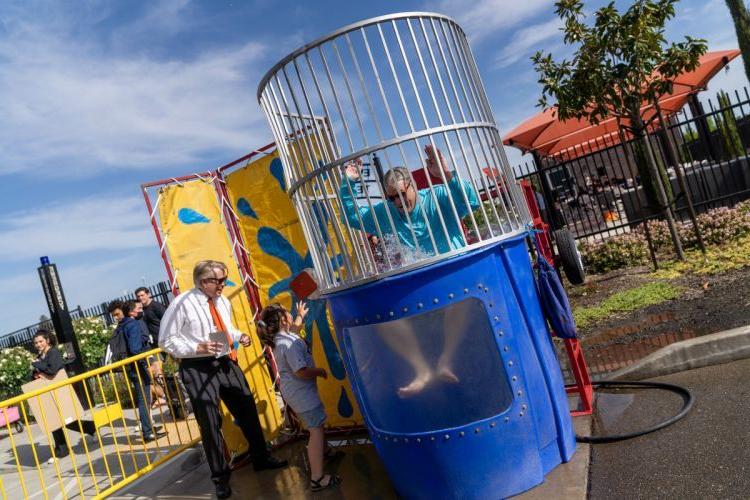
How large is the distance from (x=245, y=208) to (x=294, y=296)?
0.94 m

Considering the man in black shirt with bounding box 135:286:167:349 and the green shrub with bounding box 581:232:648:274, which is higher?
the man in black shirt with bounding box 135:286:167:349

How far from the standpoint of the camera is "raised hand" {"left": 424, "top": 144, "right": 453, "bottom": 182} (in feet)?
10.9

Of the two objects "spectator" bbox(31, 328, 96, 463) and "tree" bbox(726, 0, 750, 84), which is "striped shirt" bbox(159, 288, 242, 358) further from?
"tree" bbox(726, 0, 750, 84)

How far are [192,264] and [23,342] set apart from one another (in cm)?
1704

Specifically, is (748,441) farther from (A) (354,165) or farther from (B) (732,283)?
(B) (732,283)

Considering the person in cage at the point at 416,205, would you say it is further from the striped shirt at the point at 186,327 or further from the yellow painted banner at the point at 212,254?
the yellow painted banner at the point at 212,254

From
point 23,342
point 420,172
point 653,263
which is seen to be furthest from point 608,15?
point 23,342

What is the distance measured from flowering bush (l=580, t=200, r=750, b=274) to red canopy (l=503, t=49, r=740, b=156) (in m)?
2.04

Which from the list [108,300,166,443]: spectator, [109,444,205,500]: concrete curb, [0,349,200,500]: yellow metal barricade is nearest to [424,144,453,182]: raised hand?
[0,349,200,500]: yellow metal barricade

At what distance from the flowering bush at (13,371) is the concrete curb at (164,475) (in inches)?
414

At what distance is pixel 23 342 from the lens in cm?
1881

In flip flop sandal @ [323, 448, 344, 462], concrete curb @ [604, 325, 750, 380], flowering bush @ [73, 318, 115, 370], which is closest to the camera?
concrete curb @ [604, 325, 750, 380]

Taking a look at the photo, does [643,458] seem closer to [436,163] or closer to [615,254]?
[436,163]

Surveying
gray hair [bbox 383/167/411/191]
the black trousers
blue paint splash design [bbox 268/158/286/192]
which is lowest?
the black trousers
